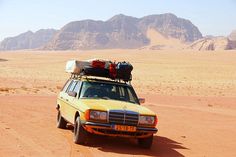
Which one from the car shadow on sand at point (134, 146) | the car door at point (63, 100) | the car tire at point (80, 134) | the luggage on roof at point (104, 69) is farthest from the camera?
the car door at point (63, 100)

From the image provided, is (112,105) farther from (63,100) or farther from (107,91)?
(63,100)

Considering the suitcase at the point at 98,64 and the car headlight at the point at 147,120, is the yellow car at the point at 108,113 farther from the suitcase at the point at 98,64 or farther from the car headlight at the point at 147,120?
the suitcase at the point at 98,64

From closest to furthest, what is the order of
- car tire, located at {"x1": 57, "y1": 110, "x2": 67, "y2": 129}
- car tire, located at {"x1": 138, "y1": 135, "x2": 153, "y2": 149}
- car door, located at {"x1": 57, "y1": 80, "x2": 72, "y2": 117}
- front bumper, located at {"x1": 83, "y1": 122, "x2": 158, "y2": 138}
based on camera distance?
1. front bumper, located at {"x1": 83, "y1": 122, "x2": 158, "y2": 138}
2. car tire, located at {"x1": 138, "y1": 135, "x2": 153, "y2": 149}
3. car door, located at {"x1": 57, "y1": 80, "x2": 72, "y2": 117}
4. car tire, located at {"x1": 57, "y1": 110, "x2": 67, "y2": 129}

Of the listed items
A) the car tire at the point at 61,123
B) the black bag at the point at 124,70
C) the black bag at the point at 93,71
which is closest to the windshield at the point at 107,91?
the black bag at the point at 124,70

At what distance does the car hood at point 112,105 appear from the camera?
11.0 m

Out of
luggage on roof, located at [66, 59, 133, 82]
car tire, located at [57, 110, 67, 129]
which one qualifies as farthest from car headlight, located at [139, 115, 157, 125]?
car tire, located at [57, 110, 67, 129]

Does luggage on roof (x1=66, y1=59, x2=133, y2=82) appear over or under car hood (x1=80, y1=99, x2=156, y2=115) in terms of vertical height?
over

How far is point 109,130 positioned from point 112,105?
675 millimetres

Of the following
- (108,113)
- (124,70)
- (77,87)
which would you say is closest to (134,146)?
(108,113)

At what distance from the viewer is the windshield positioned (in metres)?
12.2

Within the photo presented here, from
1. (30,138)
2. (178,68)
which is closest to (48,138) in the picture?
(30,138)

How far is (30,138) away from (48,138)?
0.46 metres

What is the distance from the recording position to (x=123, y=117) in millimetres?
10852

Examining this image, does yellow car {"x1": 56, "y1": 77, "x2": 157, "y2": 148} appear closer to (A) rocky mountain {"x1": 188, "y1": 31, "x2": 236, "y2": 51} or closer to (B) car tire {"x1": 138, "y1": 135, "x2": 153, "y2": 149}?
(B) car tire {"x1": 138, "y1": 135, "x2": 153, "y2": 149}
